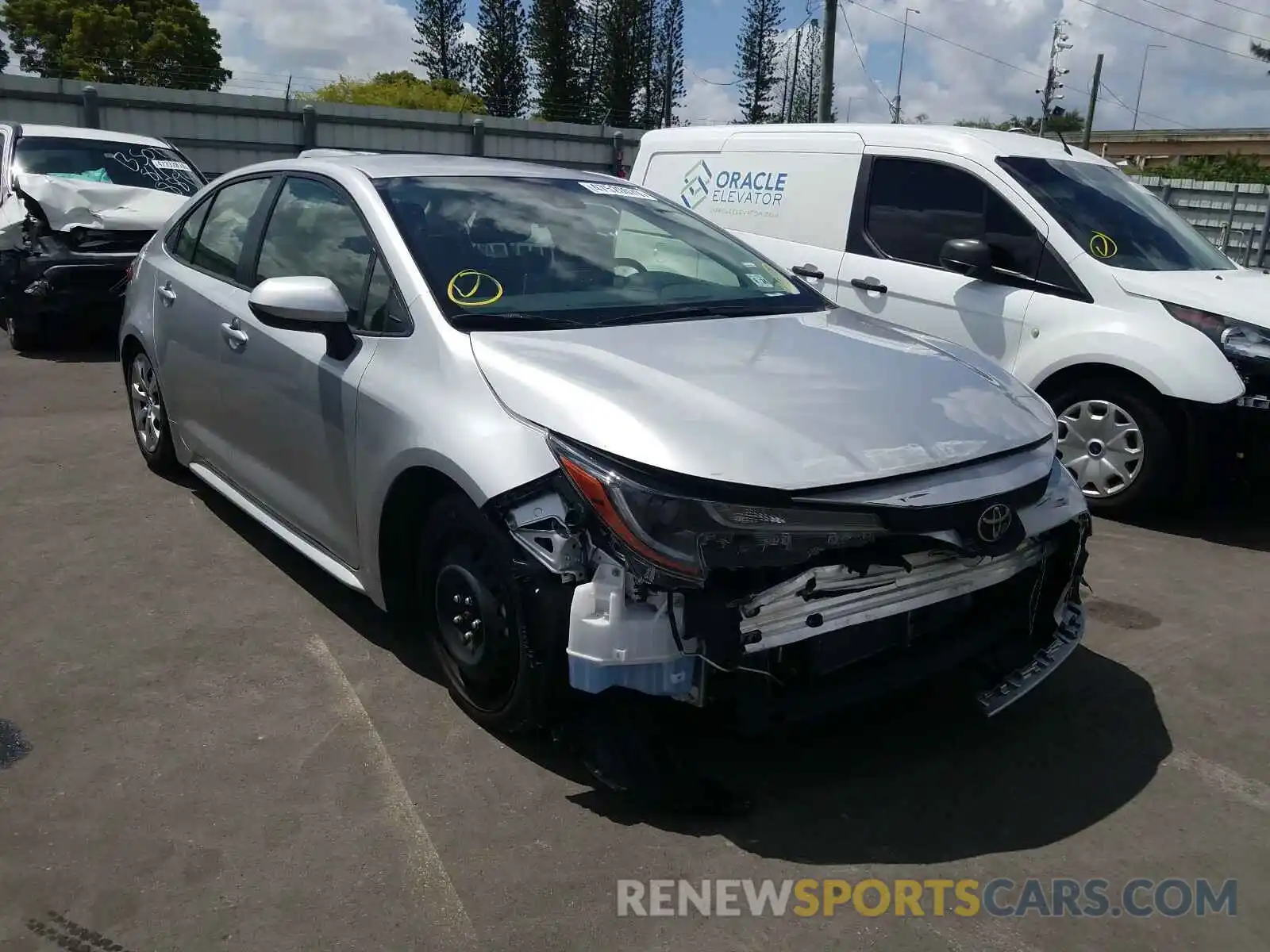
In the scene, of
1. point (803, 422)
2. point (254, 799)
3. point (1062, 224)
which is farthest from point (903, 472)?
point (1062, 224)

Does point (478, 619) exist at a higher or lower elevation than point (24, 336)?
higher

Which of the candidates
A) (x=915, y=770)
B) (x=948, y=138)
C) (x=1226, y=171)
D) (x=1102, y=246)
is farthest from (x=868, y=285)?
(x=1226, y=171)

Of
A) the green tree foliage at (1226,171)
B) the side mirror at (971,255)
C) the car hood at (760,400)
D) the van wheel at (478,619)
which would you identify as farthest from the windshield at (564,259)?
the green tree foliage at (1226,171)

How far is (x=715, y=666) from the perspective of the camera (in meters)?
2.78

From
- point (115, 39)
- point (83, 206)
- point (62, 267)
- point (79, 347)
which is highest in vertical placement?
point (115, 39)

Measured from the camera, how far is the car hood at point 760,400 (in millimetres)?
2812

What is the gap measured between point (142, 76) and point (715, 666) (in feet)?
186

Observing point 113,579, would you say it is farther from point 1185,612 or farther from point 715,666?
point 1185,612

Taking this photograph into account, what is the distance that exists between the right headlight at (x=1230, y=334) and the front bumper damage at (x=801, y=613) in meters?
2.70

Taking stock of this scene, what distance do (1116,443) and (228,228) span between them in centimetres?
434

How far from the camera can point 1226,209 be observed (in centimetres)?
1939

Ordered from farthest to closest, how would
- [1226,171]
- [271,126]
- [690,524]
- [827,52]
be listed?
[1226,171] < [271,126] < [827,52] < [690,524]

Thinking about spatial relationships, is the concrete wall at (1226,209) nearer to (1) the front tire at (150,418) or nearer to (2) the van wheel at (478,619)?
(1) the front tire at (150,418)

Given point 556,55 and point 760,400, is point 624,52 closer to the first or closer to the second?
point 556,55
